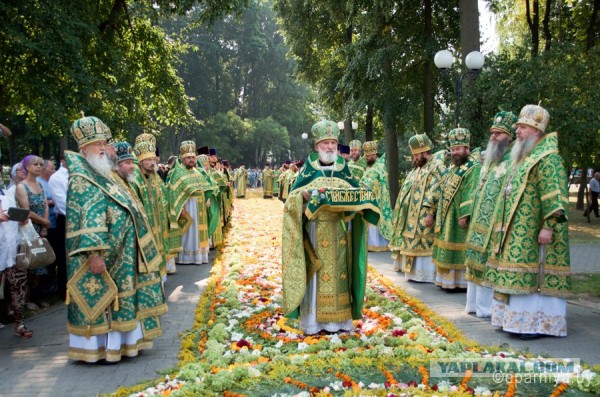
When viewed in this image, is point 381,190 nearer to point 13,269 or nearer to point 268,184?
point 13,269

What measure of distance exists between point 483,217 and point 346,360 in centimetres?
316

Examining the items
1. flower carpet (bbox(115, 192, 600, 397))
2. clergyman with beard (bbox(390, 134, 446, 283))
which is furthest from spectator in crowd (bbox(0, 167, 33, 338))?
clergyman with beard (bbox(390, 134, 446, 283))

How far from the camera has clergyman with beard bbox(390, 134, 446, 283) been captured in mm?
10234

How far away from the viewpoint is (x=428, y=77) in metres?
18.3

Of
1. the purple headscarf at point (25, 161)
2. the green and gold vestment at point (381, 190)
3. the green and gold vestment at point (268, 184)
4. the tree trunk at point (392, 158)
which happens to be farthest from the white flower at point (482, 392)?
the green and gold vestment at point (268, 184)

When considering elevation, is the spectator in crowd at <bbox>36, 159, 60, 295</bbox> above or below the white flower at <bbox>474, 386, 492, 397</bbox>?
→ above

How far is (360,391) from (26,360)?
3.70 meters

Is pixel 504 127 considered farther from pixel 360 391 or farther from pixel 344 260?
pixel 360 391

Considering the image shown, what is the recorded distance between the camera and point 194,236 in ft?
41.6

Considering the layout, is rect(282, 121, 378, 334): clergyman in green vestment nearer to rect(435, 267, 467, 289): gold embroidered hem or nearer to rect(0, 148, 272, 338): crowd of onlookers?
rect(435, 267, 467, 289): gold embroidered hem

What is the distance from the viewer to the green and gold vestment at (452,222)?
30.5 ft

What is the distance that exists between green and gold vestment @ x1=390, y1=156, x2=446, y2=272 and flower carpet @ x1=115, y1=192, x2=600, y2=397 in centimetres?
176

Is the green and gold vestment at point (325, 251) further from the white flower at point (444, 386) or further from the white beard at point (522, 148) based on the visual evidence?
the white beard at point (522, 148)

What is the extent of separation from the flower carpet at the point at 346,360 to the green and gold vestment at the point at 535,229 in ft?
3.33
